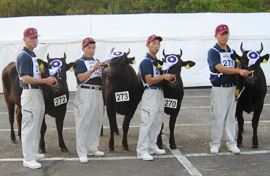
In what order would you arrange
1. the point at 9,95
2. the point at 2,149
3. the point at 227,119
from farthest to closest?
the point at 9,95 → the point at 2,149 → the point at 227,119

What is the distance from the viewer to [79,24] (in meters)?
15.4

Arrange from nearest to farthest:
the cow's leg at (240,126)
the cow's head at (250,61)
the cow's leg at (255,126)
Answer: the cow's head at (250,61) → the cow's leg at (255,126) → the cow's leg at (240,126)

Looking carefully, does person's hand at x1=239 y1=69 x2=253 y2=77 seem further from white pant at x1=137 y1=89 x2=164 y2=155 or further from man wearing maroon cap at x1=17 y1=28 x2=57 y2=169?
man wearing maroon cap at x1=17 y1=28 x2=57 y2=169

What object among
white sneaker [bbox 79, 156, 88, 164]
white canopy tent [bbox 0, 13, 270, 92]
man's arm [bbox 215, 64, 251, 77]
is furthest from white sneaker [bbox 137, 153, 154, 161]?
white canopy tent [bbox 0, 13, 270, 92]

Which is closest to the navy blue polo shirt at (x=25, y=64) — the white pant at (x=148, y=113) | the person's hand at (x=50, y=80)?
the person's hand at (x=50, y=80)

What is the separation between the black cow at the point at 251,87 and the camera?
18.7ft

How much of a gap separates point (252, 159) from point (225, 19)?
1157 cm

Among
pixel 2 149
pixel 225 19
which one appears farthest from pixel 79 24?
pixel 2 149

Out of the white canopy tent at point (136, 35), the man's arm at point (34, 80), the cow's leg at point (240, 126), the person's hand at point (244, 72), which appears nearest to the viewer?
the man's arm at point (34, 80)

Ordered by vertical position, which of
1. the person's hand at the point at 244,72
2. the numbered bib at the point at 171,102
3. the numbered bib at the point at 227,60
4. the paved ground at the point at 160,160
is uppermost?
the numbered bib at the point at 227,60

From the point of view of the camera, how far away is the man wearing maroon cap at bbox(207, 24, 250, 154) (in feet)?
19.1

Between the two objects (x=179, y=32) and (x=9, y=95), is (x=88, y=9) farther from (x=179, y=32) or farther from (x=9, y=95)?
(x=9, y=95)

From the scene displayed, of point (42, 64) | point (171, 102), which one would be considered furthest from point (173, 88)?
point (42, 64)

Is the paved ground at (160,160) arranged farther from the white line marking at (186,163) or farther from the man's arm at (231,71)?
the man's arm at (231,71)
